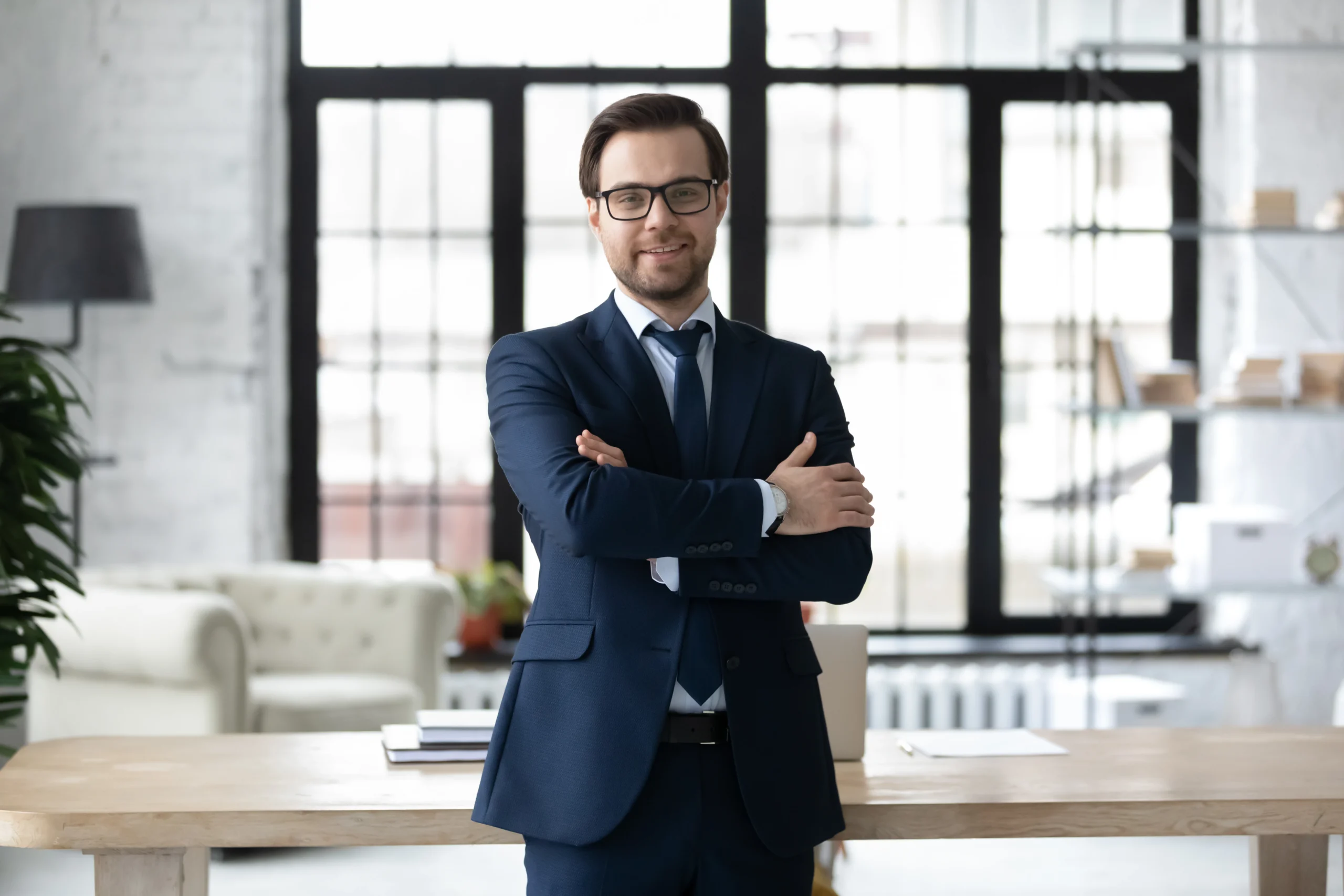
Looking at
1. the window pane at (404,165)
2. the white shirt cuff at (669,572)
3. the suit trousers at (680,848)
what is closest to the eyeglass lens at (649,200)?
the white shirt cuff at (669,572)

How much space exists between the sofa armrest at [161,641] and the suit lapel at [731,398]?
99.9 inches

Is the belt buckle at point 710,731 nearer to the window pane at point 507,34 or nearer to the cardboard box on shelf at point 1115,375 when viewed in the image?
the cardboard box on shelf at point 1115,375

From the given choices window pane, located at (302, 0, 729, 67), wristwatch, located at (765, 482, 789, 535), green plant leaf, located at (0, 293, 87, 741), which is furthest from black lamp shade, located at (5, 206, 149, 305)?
wristwatch, located at (765, 482, 789, 535)

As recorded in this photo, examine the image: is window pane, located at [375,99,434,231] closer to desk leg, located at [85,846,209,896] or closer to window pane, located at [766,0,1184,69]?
window pane, located at [766,0,1184,69]

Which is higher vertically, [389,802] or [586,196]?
[586,196]

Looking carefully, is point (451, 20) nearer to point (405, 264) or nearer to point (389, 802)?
point (405, 264)

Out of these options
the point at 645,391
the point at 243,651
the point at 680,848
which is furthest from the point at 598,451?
the point at 243,651

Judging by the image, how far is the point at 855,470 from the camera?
70.2 inches

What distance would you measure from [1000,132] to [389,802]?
430 centimetres

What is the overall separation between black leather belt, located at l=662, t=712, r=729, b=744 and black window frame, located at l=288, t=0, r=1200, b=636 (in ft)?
12.5

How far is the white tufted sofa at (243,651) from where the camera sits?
3.85 meters

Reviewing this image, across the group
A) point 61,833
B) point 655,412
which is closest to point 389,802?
point 61,833

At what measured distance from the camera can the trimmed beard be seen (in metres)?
1.71

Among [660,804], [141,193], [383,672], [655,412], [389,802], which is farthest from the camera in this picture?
[141,193]
